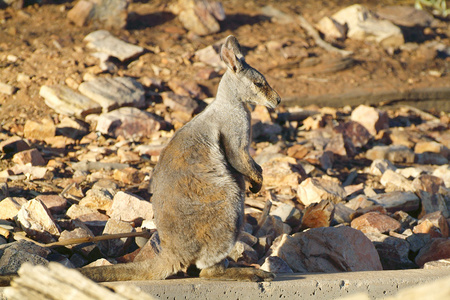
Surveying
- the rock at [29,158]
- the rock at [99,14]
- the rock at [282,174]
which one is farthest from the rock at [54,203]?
the rock at [99,14]

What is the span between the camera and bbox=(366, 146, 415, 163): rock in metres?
8.39

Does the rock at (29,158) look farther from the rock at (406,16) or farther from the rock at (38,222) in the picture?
the rock at (406,16)

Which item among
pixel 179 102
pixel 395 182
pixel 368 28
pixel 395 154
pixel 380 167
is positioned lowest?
pixel 395 154

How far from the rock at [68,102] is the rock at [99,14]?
2599mm

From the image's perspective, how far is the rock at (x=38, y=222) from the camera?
15.8 feet

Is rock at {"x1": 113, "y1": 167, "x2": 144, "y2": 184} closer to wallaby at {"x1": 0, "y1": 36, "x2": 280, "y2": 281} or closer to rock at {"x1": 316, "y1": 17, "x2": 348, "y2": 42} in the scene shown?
wallaby at {"x1": 0, "y1": 36, "x2": 280, "y2": 281}

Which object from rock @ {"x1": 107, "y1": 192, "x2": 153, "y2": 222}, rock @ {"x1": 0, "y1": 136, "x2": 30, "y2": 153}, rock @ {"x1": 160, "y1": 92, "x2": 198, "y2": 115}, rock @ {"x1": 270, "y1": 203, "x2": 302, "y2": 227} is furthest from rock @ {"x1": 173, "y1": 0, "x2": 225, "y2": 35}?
rock @ {"x1": 107, "y1": 192, "x2": 153, "y2": 222}

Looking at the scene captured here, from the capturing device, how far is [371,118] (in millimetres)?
9320

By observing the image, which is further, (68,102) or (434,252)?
(68,102)

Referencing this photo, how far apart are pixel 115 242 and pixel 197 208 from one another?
4.17 feet

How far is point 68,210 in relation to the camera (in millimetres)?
5449

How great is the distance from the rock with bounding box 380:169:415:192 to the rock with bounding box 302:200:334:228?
1.91m

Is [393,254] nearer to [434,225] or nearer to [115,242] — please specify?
[434,225]

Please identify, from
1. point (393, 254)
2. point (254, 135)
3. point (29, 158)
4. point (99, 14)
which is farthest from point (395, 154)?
point (99, 14)
